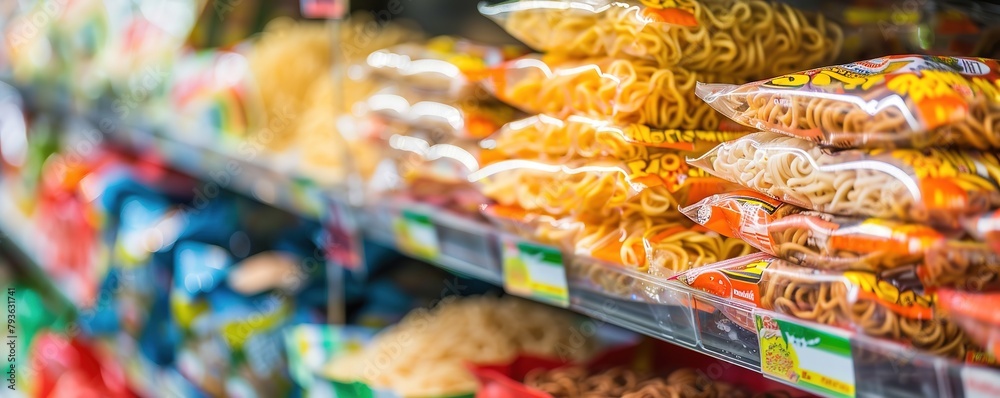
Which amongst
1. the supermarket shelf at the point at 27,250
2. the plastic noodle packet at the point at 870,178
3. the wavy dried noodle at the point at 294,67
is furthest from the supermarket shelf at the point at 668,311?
the supermarket shelf at the point at 27,250

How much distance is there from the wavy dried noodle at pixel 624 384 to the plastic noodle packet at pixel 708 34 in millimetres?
367

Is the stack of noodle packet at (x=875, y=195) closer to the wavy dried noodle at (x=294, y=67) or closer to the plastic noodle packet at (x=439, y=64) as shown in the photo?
the plastic noodle packet at (x=439, y=64)

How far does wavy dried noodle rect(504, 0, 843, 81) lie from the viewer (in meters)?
0.94

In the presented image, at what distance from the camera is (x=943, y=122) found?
2.20 feet

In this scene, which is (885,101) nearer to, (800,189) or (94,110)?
(800,189)

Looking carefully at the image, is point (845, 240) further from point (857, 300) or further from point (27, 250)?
point (27, 250)

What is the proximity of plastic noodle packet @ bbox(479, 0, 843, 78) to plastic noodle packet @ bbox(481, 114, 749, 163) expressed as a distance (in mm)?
75

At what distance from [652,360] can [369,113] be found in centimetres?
60

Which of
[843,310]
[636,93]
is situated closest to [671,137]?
[636,93]

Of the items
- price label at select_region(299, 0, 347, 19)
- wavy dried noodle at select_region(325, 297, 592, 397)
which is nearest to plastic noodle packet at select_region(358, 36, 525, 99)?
price label at select_region(299, 0, 347, 19)

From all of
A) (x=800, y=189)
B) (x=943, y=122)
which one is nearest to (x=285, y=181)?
(x=800, y=189)

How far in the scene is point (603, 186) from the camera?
3.22 ft

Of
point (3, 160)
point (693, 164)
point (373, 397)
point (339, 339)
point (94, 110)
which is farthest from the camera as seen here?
point (3, 160)

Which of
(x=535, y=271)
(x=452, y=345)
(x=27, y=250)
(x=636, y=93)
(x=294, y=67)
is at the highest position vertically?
(x=636, y=93)
